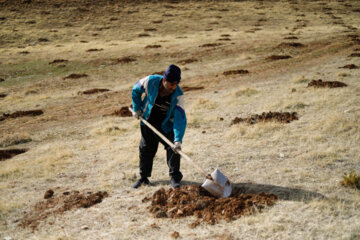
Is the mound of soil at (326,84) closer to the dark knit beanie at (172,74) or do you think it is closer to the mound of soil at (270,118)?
the mound of soil at (270,118)

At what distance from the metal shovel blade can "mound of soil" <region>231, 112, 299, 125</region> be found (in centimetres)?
403

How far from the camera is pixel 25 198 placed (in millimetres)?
5801

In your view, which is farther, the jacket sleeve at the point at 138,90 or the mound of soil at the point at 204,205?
the jacket sleeve at the point at 138,90

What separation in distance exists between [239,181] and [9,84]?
17.2 m

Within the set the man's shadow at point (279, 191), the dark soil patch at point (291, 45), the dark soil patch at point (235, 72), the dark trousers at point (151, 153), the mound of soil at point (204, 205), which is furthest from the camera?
the dark soil patch at point (291, 45)

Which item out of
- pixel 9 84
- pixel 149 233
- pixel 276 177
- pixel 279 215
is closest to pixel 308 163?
pixel 276 177

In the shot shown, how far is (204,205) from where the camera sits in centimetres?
470

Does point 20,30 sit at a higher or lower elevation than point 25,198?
higher

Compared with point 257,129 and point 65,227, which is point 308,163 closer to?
point 257,129

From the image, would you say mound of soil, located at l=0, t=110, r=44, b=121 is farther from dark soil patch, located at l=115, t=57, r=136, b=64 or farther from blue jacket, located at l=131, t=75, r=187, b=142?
dark soil patch, located at l=115, t=57, r=136, b=64

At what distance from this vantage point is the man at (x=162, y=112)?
4.73 m

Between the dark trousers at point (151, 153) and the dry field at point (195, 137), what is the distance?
0.39 metres

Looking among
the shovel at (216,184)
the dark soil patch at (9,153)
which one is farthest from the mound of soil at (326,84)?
the dark soil patch at (9,153)

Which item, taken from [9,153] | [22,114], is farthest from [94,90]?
[9,153]
